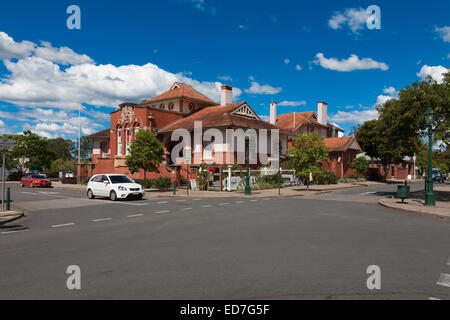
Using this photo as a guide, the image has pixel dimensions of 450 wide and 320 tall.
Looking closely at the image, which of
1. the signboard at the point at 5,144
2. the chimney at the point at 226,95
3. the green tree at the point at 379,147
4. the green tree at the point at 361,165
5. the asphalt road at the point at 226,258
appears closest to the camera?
the asphalt road at the point at 226,258

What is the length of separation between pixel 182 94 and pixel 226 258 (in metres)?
35.4

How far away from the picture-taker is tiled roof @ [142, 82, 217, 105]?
40625mm

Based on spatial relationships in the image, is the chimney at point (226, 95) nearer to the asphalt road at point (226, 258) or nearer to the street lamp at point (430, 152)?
the street lamp at point (430, 152)

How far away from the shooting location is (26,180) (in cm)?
3734

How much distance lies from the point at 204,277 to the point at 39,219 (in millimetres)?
9913

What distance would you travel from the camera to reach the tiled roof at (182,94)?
40.6 m

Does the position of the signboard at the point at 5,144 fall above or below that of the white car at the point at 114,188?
above

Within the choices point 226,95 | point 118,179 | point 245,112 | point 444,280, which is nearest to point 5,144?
point 118,179

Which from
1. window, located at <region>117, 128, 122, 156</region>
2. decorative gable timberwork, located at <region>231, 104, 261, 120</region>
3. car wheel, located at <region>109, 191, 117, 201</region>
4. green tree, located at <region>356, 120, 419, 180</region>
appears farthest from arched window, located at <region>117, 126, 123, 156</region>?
green tree, located at <region>356, 120, 419, 180</region>

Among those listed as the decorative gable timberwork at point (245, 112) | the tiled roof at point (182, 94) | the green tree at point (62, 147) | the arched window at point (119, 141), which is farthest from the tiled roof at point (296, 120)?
the green tree at point (62, 147)

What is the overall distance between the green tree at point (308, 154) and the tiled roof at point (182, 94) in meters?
17.0

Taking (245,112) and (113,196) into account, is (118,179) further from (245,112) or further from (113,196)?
(245,112)

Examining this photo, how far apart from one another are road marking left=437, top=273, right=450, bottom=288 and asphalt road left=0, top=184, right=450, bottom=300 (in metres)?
0.05

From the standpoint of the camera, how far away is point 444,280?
532 cm
